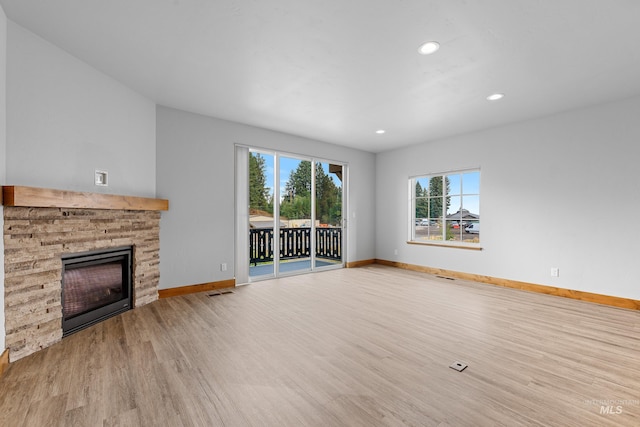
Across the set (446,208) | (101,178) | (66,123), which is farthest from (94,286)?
(446,208)

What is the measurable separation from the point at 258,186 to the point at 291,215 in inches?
35.2

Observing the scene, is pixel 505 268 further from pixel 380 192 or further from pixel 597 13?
pixel 597 13

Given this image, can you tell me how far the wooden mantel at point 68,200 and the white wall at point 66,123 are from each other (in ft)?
0.59

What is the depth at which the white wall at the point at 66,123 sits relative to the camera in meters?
2.38

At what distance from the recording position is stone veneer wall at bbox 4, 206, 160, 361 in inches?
89.7

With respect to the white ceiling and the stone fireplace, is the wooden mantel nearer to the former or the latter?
the stone fireplace

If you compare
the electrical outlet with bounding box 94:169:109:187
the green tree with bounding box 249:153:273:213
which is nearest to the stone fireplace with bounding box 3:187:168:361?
the electrical outlet with bounding box 94:169:109:187

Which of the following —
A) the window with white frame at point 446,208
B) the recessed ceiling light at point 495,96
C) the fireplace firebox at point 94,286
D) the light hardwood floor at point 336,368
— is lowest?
the light hardwood floor at point 336,368

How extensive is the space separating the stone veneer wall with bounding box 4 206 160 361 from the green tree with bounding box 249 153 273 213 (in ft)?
6.89

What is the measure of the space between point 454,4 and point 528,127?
3460 millimetres

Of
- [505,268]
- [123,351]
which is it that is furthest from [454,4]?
[505,268]

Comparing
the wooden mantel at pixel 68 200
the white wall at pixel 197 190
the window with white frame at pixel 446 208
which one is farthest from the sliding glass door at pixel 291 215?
the window with white frame at pixel 446 208

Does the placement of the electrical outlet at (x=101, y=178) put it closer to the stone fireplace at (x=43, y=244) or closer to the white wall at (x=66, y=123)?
the white wall at (x=66, y=123)

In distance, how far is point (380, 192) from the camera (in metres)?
6.89
